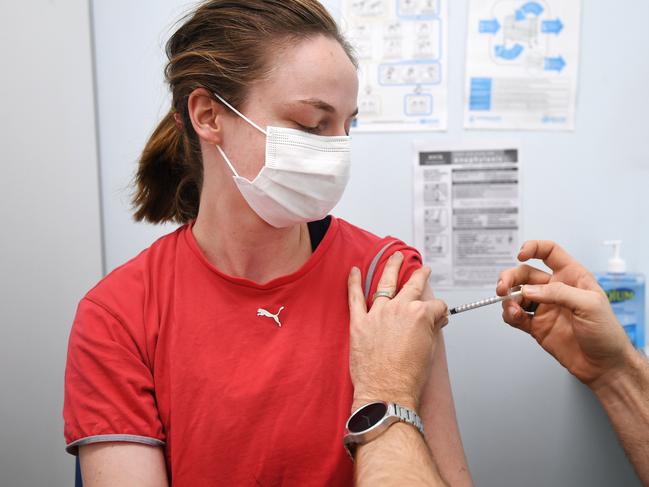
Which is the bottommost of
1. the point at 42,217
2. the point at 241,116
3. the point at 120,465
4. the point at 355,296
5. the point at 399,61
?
the point at 120,465

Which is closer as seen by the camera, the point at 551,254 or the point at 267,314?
the point at 267,314

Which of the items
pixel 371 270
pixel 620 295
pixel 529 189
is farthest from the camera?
pixel 529 189

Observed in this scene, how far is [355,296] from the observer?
0.94 metres

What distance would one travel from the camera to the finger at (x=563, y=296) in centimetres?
91

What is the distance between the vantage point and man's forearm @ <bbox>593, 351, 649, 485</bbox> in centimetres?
95

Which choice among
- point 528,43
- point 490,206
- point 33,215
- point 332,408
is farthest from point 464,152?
point 33,215

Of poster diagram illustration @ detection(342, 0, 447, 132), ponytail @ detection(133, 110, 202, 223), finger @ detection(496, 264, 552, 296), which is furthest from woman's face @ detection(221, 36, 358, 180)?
poster diagram illustration @ detection(342, 0, 447, 132)

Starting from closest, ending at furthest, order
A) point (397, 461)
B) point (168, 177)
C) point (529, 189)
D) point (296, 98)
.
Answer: point (397, 461) < point (296, 98) < point (168, 177) < point (529, 189)

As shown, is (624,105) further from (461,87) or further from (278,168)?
(278,168)

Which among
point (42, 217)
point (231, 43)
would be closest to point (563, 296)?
point (231, 43)

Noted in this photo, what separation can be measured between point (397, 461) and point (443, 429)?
0.55 feet

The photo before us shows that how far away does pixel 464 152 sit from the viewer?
150cm

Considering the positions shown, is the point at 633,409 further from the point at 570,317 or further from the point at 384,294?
the point at 384,294

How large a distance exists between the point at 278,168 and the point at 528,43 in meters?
0.95
